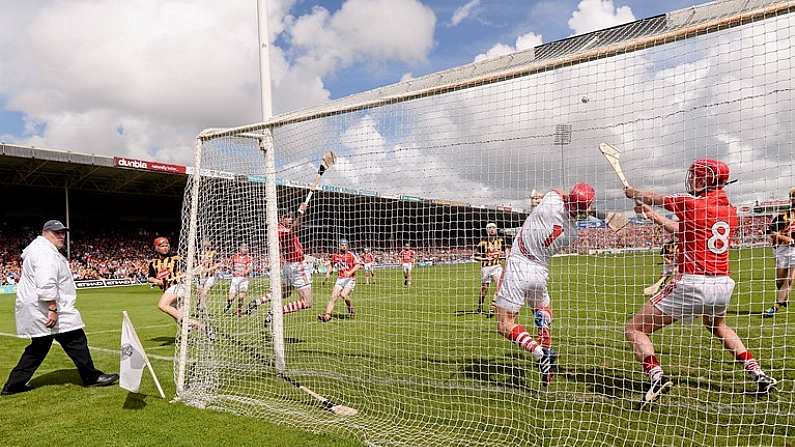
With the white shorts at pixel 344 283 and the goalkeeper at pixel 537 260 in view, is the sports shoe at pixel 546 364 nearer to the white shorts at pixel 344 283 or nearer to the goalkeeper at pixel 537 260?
the goalkeeper at pixel 537 260

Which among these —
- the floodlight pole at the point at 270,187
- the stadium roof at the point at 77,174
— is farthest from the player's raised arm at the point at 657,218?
the stadium roof at the point at 77,174

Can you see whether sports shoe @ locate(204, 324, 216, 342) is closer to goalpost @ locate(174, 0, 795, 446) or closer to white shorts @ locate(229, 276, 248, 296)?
goalpost @ locate(174, 0, 795, 446)

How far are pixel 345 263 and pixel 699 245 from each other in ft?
25.5

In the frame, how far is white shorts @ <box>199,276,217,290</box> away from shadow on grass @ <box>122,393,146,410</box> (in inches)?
54.5

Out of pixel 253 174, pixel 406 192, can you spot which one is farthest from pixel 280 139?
pixel 406 192

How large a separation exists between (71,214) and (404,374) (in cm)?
4106

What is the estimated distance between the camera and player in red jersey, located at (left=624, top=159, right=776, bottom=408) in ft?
14.3

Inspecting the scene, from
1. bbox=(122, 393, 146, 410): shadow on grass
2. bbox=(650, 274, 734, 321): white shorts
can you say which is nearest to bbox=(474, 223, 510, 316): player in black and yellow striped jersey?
bbox=(650, 274, 734, 321): white shorts

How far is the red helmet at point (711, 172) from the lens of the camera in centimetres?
439

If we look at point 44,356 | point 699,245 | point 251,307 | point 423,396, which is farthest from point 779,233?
point 44,356

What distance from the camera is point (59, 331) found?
227 inches

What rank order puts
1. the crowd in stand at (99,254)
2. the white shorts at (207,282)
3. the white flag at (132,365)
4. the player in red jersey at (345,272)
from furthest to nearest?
the crowd in stand at (99,254), the player in red jersey at (345,272), the white shorts at (207,282), the white flag at (132,365)

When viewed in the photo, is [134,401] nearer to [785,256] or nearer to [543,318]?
[543,318]

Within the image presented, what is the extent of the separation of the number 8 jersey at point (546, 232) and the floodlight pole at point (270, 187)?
8.44 feet
